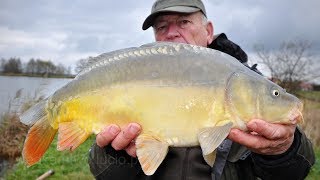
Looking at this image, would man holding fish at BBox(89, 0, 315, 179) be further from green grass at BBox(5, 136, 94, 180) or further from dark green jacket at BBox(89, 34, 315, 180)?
green grass at BBox(5, 136, 94, 180)

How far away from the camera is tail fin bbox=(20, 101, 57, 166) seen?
82.1 inches

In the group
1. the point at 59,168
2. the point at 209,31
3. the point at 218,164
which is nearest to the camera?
the point at 218,164

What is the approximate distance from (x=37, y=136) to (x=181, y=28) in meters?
1.57

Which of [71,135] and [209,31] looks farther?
[209,31]

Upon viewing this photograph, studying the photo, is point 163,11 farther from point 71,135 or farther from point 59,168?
point 59,168

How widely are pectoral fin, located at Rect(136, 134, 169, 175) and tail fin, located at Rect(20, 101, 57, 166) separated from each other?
1.62ft

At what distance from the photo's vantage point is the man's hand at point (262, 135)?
1847 mm

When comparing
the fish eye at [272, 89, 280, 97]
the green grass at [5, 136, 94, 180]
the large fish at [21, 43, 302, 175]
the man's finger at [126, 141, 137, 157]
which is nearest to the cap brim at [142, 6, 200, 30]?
the large fish at [21, 43, 302, 175]

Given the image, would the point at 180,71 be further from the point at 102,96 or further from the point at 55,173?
the point at 55,173

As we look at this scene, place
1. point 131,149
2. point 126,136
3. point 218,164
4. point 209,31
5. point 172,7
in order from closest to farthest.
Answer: point 126,136 < point 131,149 < point 218,164 < point 172,7 < point 209,31

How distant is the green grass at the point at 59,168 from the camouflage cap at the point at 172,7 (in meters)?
3.73

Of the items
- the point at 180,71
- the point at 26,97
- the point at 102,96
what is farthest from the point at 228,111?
the point at 26,97

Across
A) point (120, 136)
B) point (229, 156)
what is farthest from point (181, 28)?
point (120, 136)

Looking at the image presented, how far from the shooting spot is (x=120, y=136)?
2.07 meters
